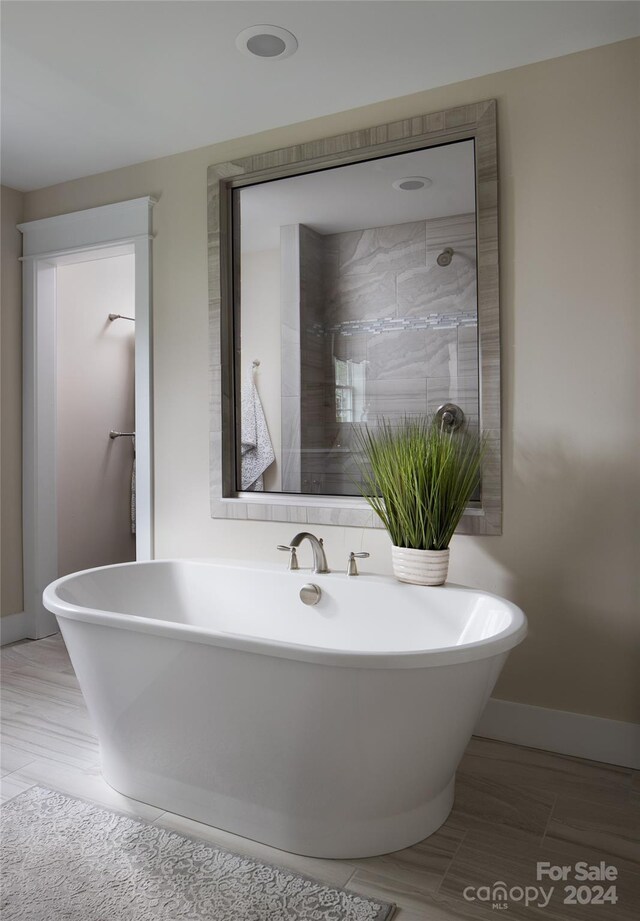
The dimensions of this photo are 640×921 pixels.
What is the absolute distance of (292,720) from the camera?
1.71m

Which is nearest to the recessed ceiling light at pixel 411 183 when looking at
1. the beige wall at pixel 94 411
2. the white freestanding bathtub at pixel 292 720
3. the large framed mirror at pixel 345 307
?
the large framed mirror at pixel 345 307

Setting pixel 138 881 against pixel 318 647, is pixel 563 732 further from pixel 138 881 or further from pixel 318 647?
pixel 138 881

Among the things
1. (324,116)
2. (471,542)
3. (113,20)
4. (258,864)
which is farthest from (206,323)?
(258,864)

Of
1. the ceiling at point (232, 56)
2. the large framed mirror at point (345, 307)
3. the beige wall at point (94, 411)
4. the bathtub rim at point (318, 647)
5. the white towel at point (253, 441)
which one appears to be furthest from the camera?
the beige wall at point (94, 411)

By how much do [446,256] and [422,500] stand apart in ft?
3.29

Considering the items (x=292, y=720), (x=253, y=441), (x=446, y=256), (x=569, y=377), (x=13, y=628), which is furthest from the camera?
(x=13, y=628)

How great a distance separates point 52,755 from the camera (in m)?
2.39

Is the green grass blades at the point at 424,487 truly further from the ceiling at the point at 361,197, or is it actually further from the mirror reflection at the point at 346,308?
the ceiling at the point at 361,197

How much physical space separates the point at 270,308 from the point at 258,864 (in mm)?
2174

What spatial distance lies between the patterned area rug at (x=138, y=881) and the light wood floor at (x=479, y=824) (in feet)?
0.22

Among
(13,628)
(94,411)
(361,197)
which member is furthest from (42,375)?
(361,197)

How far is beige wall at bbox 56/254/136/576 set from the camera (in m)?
4.05

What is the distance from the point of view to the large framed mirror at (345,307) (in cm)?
257

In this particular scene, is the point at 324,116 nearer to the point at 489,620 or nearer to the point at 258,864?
the point at 489,620
